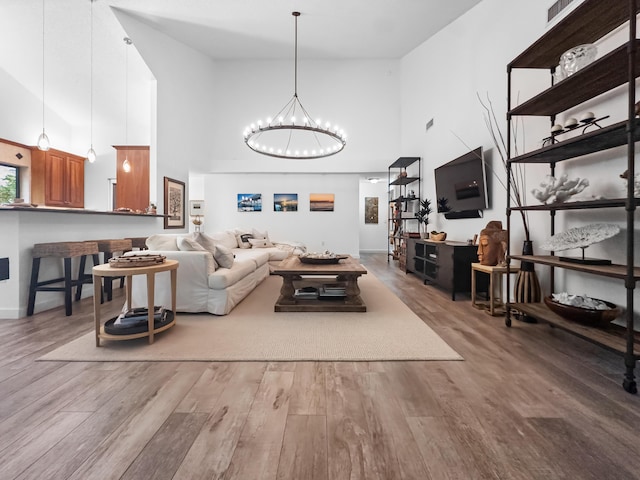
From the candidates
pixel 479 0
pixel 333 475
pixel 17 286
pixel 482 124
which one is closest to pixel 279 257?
pixel 17 286

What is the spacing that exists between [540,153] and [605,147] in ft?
1.31

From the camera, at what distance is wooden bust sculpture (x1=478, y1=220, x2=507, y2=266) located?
313cm

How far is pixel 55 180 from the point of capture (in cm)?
662

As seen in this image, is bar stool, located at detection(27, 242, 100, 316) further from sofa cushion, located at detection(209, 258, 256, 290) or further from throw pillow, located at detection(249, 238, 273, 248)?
throw pillow, located at detection(249, 238, 273, 248)

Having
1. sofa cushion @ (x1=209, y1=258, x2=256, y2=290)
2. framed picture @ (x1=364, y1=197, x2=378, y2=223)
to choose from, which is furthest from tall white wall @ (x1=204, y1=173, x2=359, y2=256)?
sofa cushion @ (x1=209, y1=258, x2=256, y2=290)

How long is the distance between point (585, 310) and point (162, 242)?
3551mm

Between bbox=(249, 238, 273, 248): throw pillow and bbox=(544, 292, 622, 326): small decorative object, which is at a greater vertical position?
bbox=(249, 238, 273, 248): throw pillow

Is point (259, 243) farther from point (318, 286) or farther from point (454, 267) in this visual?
point (454, 267)

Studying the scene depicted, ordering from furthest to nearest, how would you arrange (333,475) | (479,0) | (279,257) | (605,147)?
(279,257)
(479,0)
(605,147)
(333,475)

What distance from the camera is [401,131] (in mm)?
7355

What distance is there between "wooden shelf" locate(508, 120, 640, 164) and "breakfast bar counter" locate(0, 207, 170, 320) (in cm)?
457

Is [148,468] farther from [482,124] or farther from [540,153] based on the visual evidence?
[482,124]

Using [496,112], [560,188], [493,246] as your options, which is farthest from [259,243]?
[560,188]

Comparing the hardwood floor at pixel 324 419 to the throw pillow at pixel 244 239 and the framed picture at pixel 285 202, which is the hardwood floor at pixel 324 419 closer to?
the throw pillow at pixel 244 239
